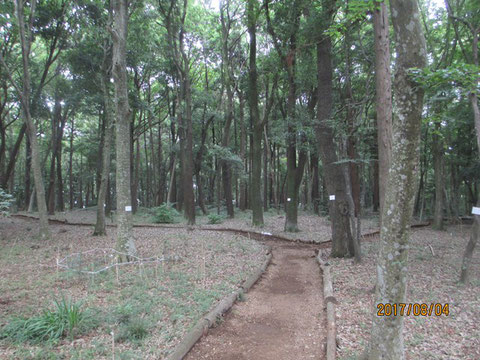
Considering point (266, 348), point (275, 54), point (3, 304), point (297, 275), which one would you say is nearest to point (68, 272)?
point (3, 304)

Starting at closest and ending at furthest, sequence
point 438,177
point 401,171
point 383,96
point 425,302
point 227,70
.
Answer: point 401,171
point 425,302
point 383,96
point 438,177
point 227,70

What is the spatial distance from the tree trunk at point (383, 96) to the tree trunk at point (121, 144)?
629cm

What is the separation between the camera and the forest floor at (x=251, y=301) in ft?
12.7

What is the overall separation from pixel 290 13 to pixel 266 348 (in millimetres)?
10805

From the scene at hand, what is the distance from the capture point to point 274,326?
187 inches

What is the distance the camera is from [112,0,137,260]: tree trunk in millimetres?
7977

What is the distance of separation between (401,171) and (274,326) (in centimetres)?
328

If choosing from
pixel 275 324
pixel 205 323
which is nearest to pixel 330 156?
pixel 275 324

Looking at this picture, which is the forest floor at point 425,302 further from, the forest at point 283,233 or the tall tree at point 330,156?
the tall tree at point 330,156

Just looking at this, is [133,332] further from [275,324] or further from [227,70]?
[227,70]

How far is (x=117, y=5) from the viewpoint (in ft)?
27.6

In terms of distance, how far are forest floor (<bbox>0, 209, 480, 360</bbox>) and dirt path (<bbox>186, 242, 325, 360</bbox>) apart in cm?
2

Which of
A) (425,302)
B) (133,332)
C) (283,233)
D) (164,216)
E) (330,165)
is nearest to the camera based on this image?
(133,332)

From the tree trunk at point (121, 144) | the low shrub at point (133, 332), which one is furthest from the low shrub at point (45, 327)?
the tree trunk at point (121, 144)
